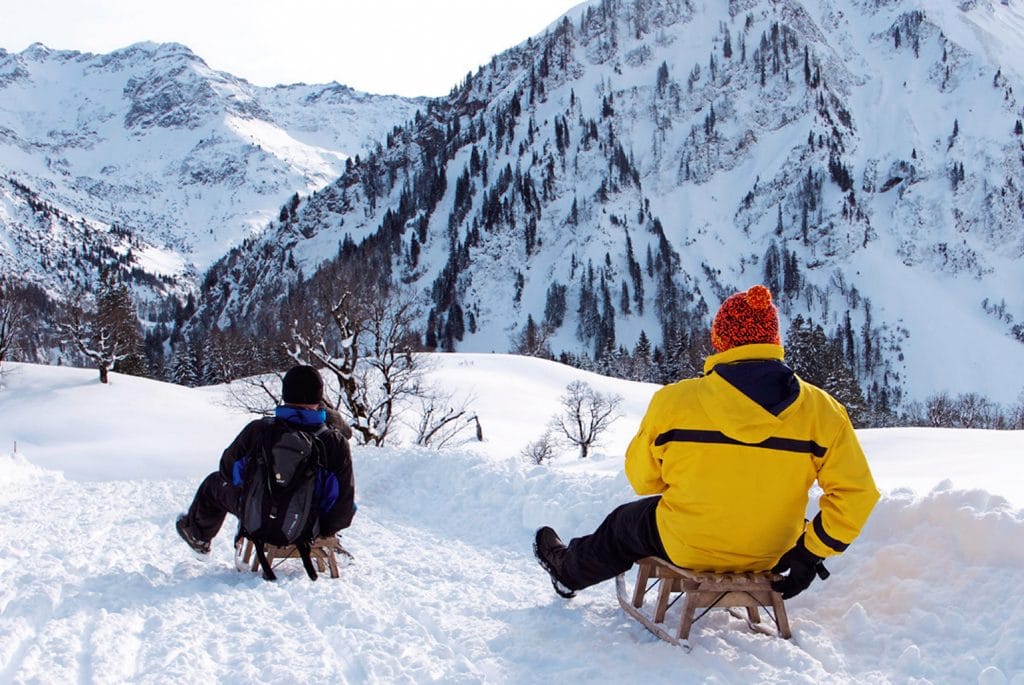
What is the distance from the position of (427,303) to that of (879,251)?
3956 inches

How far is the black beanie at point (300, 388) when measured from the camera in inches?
222

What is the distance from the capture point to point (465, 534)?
8.48 metres

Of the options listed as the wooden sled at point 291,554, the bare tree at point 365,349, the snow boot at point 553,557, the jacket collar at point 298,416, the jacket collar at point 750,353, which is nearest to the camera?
the jacket collar at point 750,353

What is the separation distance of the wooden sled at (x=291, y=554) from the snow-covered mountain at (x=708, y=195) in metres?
120

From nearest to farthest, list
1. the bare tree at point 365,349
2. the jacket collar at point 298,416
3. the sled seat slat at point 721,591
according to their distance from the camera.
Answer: the sled seat slat at point 721,591 < the jacket collar at point 298,416 < the bare tree at point 365,349

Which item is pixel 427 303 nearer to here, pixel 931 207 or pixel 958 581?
pixel 931 207

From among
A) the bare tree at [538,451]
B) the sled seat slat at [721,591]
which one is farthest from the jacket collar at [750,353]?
the bare tree at [538,451]

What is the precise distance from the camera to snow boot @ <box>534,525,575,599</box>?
5129mm

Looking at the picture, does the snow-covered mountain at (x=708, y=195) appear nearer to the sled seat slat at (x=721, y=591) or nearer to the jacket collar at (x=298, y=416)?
the jacket collar at (x=298, y=416)

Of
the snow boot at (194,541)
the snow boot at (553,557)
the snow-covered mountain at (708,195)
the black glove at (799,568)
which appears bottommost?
the snow boot at (194,541)

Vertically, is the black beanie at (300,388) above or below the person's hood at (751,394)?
below

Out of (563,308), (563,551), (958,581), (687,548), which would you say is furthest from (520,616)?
(563,308)

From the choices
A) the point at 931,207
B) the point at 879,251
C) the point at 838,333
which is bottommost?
the point at 838,333

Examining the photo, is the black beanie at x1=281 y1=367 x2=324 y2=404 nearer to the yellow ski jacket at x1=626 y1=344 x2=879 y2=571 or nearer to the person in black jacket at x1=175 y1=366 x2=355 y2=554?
the person in black jacket at x1=175 y1=366 x2=355 y2=554
